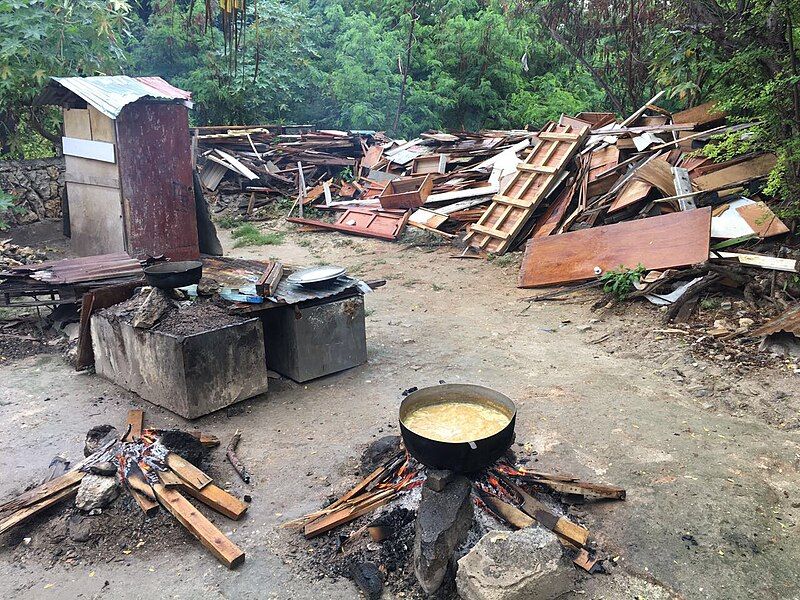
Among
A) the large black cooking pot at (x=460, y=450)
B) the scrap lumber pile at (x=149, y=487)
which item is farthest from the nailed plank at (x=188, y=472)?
the large black cooking pot at (x=460, y=450)

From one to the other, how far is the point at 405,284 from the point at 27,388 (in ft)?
18.6

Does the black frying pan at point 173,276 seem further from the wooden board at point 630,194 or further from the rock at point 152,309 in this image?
the wooden board at point 630,194

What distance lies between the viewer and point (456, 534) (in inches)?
138

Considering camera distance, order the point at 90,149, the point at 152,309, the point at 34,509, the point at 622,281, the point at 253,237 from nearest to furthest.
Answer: the point at 34,509, the point at 152,309, the point at 622,281, the point at 90,149, the point at 253,237

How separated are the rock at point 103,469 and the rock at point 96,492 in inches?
1.2

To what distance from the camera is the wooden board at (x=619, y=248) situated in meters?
7.96

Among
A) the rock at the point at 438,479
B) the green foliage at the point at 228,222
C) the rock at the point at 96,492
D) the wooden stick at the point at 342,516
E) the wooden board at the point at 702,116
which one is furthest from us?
the green foliage at the point at 228,222

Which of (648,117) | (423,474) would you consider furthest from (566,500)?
(648,117)

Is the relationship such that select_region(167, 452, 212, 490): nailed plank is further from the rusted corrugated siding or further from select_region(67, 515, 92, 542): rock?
the rusted corrugated siding

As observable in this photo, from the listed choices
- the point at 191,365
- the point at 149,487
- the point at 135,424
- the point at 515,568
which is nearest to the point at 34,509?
the point at 149,487

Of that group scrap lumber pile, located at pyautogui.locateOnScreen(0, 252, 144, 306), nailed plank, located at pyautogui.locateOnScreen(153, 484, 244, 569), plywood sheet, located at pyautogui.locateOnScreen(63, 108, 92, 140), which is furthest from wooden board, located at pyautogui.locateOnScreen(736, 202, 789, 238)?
plywood sheet, located at pyautogui.locateOnScreen(63, 108, 92, 140)

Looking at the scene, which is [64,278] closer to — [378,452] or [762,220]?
[378,452]

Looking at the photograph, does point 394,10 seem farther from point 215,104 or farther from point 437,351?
point 437,351

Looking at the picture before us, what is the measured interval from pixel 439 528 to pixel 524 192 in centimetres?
880
